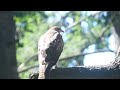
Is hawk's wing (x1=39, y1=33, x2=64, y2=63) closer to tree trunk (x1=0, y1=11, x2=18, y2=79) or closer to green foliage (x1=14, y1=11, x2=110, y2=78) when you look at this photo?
tree trunk (x1=0, y1=11, x2=18, y2=79)

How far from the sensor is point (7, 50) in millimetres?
4516

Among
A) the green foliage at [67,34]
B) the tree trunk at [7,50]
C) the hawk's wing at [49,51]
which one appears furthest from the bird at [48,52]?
the green foliage at [67,34]

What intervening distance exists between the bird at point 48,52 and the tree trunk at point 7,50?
235 mm

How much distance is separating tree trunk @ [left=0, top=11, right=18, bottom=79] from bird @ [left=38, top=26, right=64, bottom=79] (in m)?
0.24

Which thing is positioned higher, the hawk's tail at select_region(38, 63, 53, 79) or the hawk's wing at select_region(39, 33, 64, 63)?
the hawk's wing at select_region(39, 33, 64, 63)

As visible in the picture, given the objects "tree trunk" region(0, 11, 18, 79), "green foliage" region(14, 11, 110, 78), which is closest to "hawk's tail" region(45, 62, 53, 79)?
"tree trunk" region(0, 11, 18, 79)

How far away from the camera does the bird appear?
441 centimetres

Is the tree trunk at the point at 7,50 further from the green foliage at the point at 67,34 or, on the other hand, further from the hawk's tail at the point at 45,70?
the green foliage at the point at 67,34
